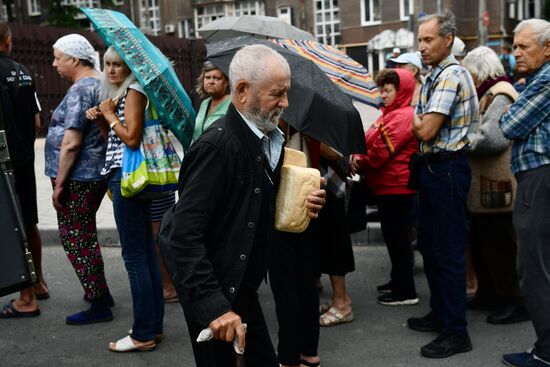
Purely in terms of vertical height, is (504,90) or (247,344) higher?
(504,90)

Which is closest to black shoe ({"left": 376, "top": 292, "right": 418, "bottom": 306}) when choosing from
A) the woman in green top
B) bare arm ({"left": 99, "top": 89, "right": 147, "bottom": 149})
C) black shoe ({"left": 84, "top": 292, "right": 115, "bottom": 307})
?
the woman in green top

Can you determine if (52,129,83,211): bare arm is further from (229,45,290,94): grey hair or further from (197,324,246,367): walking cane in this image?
(197,324,246,367): walking cane

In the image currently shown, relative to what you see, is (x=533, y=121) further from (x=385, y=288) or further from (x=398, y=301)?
(x=385, y=288)

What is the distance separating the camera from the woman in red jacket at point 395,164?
204 inches

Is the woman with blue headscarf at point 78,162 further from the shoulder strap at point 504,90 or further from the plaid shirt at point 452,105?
the shoulder strap at point 504,90

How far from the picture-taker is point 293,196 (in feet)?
9.70

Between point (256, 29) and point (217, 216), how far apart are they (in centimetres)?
427

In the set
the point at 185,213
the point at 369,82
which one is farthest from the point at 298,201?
the point at 369,82

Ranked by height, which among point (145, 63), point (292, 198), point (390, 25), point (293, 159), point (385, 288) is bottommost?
point (385, 288)

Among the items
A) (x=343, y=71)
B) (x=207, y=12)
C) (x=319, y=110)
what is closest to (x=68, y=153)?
(x=319, y=110)

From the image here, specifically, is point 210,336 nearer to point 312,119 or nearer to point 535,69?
point 312,119

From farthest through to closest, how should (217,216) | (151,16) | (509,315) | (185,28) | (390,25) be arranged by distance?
(151,16)
(185,28)
(390,25)
(509,315)
(217,216)

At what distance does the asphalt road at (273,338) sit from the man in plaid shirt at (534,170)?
0.52 m

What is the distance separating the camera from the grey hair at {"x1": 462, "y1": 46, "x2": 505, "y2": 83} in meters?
4.96
